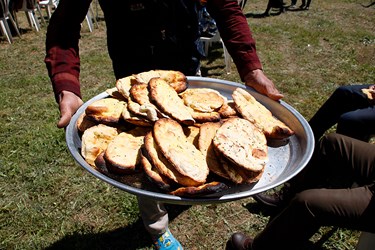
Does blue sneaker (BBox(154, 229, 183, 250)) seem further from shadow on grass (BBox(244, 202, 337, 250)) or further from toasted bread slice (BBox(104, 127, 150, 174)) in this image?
toasted bread slice (BBox(104, 127, 150, 174))

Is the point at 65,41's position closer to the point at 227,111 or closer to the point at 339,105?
the point at 227,111

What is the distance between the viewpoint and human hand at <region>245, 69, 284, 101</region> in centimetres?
184

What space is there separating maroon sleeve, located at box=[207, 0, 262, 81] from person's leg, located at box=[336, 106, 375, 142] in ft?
5.09

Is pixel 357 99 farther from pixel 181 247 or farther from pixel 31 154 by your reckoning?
pixel 31 154

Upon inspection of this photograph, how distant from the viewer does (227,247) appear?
2.69 metres

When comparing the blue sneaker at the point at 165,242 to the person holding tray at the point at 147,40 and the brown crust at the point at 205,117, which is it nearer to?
the person holding tray at the point at 147,40

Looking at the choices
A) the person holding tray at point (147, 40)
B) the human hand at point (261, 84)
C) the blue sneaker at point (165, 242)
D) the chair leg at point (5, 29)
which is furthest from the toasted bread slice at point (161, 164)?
the chair leg at point (5, 29)

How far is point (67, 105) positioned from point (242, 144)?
0.92 meters

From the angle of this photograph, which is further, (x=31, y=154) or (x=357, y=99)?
(x=31, y=154)

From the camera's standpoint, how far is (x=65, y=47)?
1889 mm

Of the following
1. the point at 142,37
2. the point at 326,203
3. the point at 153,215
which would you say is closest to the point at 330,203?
the point at 326,203

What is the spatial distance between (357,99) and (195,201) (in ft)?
9.01

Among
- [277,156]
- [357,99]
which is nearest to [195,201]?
[277,156]

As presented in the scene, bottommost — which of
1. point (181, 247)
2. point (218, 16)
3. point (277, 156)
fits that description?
point (181, 247)
